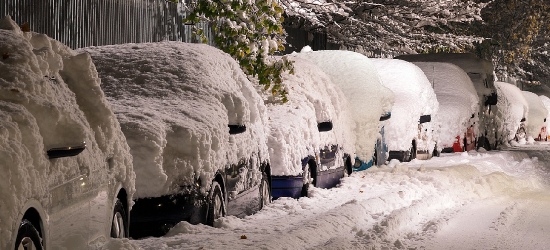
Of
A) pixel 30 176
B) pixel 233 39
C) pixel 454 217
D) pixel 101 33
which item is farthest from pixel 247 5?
pixel 30 176

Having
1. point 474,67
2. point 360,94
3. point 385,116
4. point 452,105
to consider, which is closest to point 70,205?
point 360,94

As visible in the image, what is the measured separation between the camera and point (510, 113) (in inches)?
1208

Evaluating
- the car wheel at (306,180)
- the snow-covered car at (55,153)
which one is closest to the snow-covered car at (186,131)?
the snow-covered car at (55,153)

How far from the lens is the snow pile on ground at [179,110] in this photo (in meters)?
8.82

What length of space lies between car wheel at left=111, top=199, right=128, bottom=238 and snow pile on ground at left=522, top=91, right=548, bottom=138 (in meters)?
29.8

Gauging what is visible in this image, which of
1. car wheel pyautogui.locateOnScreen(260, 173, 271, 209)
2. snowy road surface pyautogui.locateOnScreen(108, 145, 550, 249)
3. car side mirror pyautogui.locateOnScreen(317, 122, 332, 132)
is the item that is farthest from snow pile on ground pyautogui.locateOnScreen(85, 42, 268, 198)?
car side mirror pyautogui.locateOnScreen(317, 122, 332, 132)

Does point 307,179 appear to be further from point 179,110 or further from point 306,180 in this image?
point 179,110

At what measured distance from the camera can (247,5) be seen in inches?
636

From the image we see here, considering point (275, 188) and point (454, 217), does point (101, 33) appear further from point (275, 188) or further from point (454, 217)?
point (454, 217)

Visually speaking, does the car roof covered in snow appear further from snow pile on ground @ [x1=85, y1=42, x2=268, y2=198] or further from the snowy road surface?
snow pile on ground @ [x1=85, y1=42, x2=268, y2=198]

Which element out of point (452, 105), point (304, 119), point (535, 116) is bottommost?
point (535, 116)

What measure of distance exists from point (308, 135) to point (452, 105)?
10539 millimetres

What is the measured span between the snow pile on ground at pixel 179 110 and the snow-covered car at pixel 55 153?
0.95m

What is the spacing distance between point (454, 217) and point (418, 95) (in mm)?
8143
